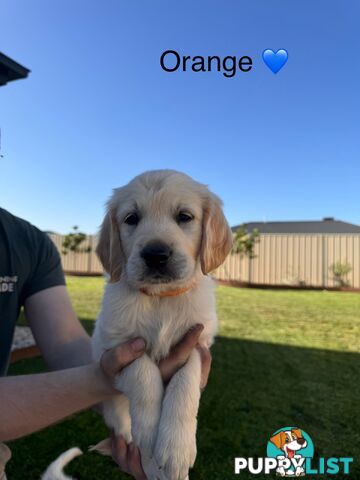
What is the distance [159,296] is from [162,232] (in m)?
0.35

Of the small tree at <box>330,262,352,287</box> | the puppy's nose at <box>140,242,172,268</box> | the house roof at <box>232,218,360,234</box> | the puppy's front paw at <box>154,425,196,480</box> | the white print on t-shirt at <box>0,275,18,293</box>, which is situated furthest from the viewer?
the house roof at <box>232,218,360,234</box>

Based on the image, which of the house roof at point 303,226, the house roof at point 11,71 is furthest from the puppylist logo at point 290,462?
the house roof at point 303,226

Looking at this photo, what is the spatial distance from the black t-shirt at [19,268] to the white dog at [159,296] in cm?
68

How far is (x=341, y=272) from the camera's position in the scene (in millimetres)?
21328

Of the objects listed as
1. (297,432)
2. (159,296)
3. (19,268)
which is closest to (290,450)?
(297,432)

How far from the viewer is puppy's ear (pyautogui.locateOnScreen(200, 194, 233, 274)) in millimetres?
2242

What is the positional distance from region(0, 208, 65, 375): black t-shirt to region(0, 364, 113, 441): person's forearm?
64cm

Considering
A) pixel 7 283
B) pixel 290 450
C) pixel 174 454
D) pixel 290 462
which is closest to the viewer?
pixel 174 454

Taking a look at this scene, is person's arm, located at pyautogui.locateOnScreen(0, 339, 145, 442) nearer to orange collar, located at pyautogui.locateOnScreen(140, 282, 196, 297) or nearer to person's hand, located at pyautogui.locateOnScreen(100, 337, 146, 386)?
person's hand, located at pyautogui.locateOnScreen(100, 337, 146, 386)

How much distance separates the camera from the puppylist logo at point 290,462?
11.6 feet

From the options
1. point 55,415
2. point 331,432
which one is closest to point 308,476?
point 331,432

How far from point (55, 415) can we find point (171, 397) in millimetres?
677

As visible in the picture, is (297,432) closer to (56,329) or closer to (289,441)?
(289,441)

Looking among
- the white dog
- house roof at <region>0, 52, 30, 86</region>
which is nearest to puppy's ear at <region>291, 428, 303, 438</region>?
the white dog
